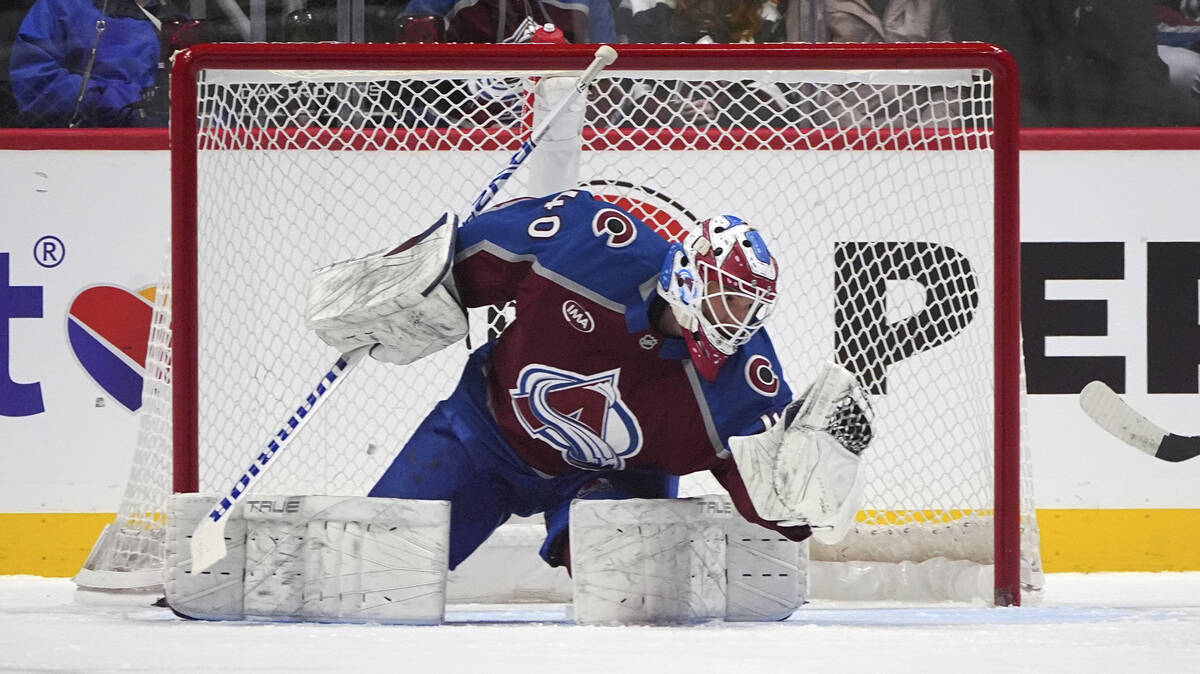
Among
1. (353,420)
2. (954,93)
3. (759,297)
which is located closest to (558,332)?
(759,297)

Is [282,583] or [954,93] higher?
[954,93]

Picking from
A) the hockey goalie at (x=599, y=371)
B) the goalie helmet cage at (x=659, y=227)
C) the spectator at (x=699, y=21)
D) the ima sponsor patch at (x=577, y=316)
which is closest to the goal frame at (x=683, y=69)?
the goalie helmet cage at (x=659, y=227)

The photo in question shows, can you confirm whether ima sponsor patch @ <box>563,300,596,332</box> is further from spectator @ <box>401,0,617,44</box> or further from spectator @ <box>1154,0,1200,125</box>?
spectator @ <box>1154,0,1200,125</box>

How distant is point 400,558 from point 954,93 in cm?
174

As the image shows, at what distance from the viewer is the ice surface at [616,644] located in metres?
1.92

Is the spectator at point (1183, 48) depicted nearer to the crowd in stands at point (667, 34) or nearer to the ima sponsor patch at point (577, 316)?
the crowd in stands at point (667, 34)

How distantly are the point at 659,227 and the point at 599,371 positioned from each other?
1136 mm

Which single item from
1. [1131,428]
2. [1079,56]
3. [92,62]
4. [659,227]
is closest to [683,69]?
[659,227]

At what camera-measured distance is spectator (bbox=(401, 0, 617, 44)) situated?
366 cm

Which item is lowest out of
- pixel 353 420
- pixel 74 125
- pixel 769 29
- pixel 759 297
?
pixel 353 420

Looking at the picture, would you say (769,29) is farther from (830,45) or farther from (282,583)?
(282,583)

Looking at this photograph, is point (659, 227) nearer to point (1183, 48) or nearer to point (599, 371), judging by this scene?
point (599, 371)

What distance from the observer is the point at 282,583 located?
2.62 metres

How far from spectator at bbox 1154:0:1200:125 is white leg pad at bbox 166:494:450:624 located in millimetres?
2364
